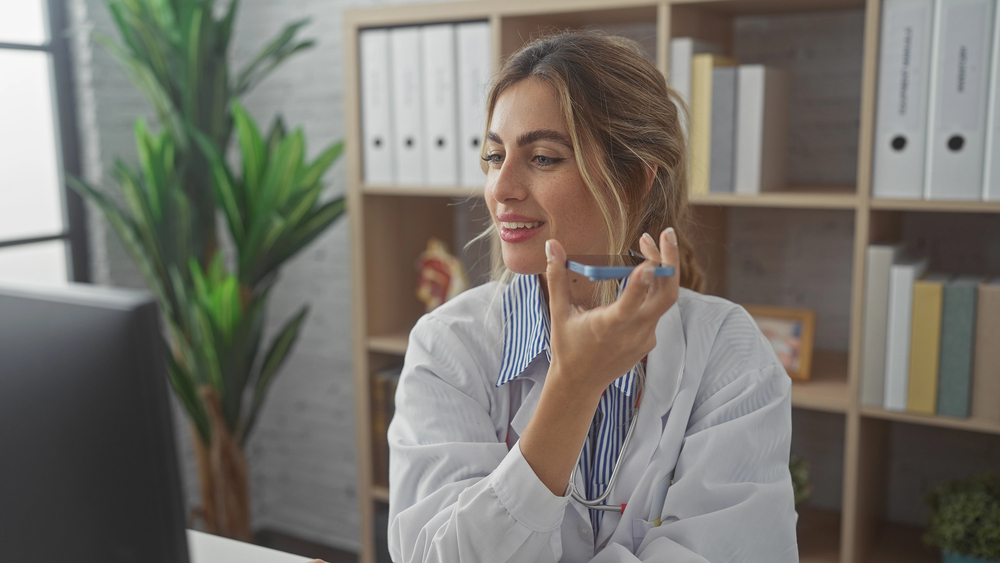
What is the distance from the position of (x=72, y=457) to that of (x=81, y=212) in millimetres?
Answer: 2429

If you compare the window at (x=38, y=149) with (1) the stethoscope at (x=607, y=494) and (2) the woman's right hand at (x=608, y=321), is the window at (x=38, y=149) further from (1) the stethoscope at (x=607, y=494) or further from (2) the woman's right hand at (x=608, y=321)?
(2) the woman's right hand at (x=608, y=321)

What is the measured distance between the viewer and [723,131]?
1.84 meters

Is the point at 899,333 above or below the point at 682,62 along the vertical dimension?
below

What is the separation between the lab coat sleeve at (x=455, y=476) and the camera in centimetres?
100

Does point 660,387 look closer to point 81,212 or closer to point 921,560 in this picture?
point 921,560

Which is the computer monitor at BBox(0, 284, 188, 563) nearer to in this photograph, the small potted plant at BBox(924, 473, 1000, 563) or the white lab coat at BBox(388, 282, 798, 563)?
the white lab coat at BBox(388, 282, 798, 563)

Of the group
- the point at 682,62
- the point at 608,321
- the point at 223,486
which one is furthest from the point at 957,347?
the point at 223,486

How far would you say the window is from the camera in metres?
2.49

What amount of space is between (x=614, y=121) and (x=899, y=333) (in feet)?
3.15

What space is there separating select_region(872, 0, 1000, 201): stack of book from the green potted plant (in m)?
1.34

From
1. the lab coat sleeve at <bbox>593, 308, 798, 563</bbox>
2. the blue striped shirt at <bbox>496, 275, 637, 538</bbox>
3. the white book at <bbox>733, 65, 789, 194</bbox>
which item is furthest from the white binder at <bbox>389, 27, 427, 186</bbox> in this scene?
the lab coat sleeve at <bbox>593, 308, 798, 563</bbox>

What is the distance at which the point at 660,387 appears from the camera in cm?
118

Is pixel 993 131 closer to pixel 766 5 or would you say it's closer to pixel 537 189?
pixel 766 5

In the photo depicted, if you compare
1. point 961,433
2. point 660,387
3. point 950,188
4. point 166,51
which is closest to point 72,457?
point 660,387
